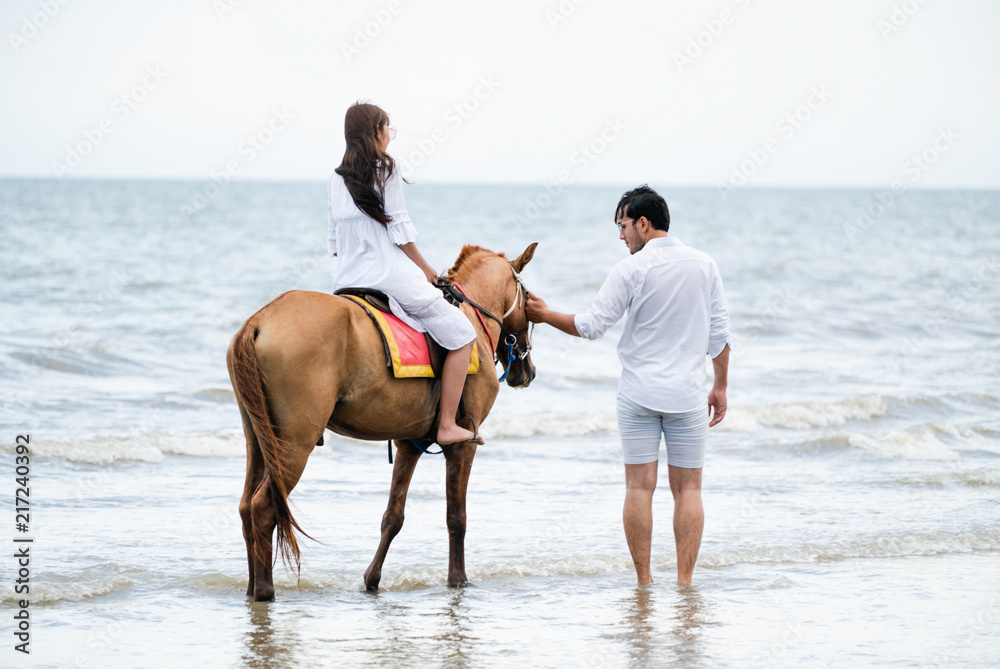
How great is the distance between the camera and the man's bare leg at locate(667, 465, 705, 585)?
500 centimetres

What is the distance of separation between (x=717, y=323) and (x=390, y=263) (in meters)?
1.82

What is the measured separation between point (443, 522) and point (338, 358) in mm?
2733

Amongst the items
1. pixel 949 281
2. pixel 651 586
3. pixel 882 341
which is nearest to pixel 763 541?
pixel 651 586

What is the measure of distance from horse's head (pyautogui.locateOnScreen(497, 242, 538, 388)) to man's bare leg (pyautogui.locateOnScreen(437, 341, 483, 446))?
0.71m

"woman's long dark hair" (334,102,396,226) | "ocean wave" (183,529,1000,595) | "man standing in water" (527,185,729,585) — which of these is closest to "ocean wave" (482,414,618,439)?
"ocean wave" (183,529,1000,595)

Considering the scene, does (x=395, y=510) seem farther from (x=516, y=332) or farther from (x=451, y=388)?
(x=516, y=332)

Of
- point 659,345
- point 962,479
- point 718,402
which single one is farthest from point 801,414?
point 659,345

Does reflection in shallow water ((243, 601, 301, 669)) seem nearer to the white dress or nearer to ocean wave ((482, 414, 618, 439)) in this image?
the white dress

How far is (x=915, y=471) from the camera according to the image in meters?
8.59

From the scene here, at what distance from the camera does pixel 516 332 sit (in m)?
5.60

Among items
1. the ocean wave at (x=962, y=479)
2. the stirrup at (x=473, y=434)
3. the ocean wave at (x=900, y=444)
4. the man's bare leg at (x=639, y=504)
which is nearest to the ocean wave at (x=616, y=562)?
the man's bare leg at (x=639, y=504)

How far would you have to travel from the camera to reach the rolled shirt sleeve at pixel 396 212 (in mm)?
4488

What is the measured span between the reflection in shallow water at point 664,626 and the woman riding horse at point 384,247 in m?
1.29

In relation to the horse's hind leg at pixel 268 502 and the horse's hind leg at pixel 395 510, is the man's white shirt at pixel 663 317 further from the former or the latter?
the horse's hind leg at pixel 268 502
